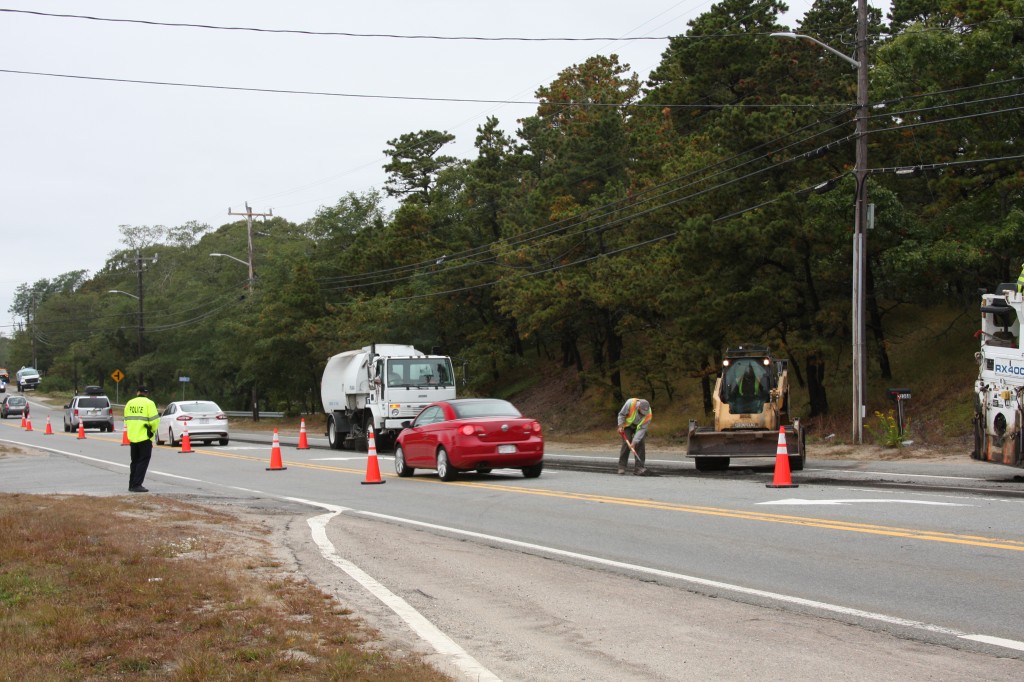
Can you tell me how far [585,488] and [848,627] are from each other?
10.7 metres

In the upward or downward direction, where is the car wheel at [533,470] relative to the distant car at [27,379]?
downward

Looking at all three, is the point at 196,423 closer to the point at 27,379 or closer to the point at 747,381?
the point at 747,381

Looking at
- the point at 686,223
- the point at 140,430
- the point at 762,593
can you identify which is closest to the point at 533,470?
the point at 140,430

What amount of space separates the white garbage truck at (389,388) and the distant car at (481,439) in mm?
10146

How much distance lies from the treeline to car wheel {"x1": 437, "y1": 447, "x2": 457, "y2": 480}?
13286 mm

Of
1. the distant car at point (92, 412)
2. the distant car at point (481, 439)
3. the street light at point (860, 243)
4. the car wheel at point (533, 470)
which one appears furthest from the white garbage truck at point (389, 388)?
the distant car at point (92, 412)

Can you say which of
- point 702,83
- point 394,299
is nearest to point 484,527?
point 702,83

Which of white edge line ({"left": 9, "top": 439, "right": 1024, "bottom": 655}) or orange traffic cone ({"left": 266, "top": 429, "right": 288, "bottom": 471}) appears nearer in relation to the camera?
white edge line ({"left": 9, "top": 439, "right": 1024, "bottom": 655})

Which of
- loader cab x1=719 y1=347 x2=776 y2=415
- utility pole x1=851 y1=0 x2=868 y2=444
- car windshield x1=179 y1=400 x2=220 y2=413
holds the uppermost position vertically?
utility pole x1=851 y1=0 x2=868 y2=444

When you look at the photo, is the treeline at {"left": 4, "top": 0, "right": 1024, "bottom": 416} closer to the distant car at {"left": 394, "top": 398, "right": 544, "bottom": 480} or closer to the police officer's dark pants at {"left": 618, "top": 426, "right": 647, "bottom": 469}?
the police officer's dark pants at {"left": 618, "top": 426, "right": 647, "bottom": 469}

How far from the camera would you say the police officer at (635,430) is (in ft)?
68.5

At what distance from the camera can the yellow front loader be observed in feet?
70.0

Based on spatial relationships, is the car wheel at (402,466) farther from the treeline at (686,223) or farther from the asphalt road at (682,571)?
the treeline at (686,223)

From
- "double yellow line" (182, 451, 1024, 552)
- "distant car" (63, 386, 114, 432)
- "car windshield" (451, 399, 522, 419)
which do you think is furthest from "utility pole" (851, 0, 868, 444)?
"distant car" (63, 386, 114, 432)
